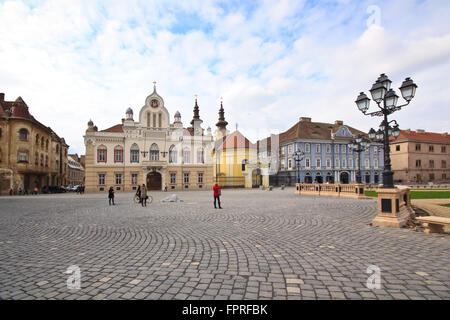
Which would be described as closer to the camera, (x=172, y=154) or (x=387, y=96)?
(x=387, y=96)

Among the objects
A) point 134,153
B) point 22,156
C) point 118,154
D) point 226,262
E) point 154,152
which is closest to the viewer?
point 226,262

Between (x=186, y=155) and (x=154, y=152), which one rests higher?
(x=154, y=152)

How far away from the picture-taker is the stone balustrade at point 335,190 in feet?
58.0

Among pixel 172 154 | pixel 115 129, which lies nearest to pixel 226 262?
pixel 172 154

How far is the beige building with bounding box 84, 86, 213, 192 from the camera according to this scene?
37938 millimetres

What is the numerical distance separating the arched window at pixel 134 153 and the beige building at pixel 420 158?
190ft

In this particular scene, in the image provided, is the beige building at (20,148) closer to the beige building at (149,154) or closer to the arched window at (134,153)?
the beige building at (149,154)

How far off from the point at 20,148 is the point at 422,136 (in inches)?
3381

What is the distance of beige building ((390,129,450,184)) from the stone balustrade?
46.0 m

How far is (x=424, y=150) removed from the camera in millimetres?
58438

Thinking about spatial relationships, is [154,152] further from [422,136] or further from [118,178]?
[422,136]

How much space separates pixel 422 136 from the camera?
199 ft

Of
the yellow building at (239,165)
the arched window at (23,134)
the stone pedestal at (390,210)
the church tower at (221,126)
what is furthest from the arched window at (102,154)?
the stone pedestal at (390,210)
